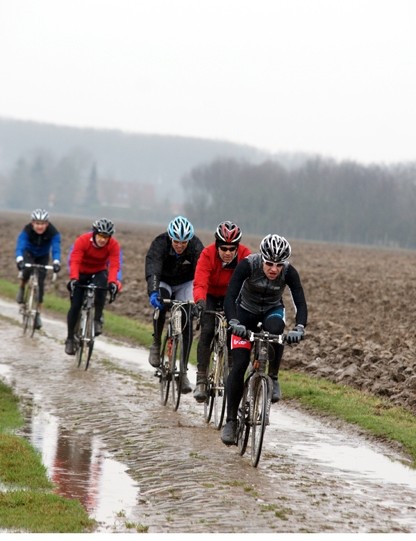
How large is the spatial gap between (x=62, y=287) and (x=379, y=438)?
918 inches

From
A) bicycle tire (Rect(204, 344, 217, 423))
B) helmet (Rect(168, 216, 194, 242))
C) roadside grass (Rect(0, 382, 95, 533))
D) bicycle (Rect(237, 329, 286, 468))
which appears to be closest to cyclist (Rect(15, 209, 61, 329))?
helmet (Rect(168, 216, 194, 242))

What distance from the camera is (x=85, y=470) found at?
1039 cm

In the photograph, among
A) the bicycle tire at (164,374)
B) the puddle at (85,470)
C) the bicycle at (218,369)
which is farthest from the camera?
the bicycle tire at (164,374)

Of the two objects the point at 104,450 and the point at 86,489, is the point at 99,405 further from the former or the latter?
the point at 86,489

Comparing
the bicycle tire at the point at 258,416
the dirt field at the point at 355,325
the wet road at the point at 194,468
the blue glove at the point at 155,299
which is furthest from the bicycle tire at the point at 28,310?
the bicycle tire at the point at 258,416

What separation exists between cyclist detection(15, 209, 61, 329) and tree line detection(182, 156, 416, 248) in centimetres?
13564

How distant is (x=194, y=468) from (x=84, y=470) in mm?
1004

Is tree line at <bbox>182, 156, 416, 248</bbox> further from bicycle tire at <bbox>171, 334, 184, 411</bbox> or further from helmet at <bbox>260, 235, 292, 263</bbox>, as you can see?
helmet at <bbox>260, 235, 292, 263</bbox>

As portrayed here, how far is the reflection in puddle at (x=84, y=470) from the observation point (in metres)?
8.97

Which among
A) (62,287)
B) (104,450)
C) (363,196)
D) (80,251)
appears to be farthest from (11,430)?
(363,196)

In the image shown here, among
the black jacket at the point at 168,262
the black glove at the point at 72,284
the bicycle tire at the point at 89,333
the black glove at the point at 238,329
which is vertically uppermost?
the black jacket at the point at 168,262

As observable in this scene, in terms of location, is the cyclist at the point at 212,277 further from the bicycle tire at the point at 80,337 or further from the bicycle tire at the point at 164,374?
the bicycle tire at the point at 80,337

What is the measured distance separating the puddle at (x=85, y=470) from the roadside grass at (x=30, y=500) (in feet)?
0.45

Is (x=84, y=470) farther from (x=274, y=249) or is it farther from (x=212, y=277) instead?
(x=212, y=277)
